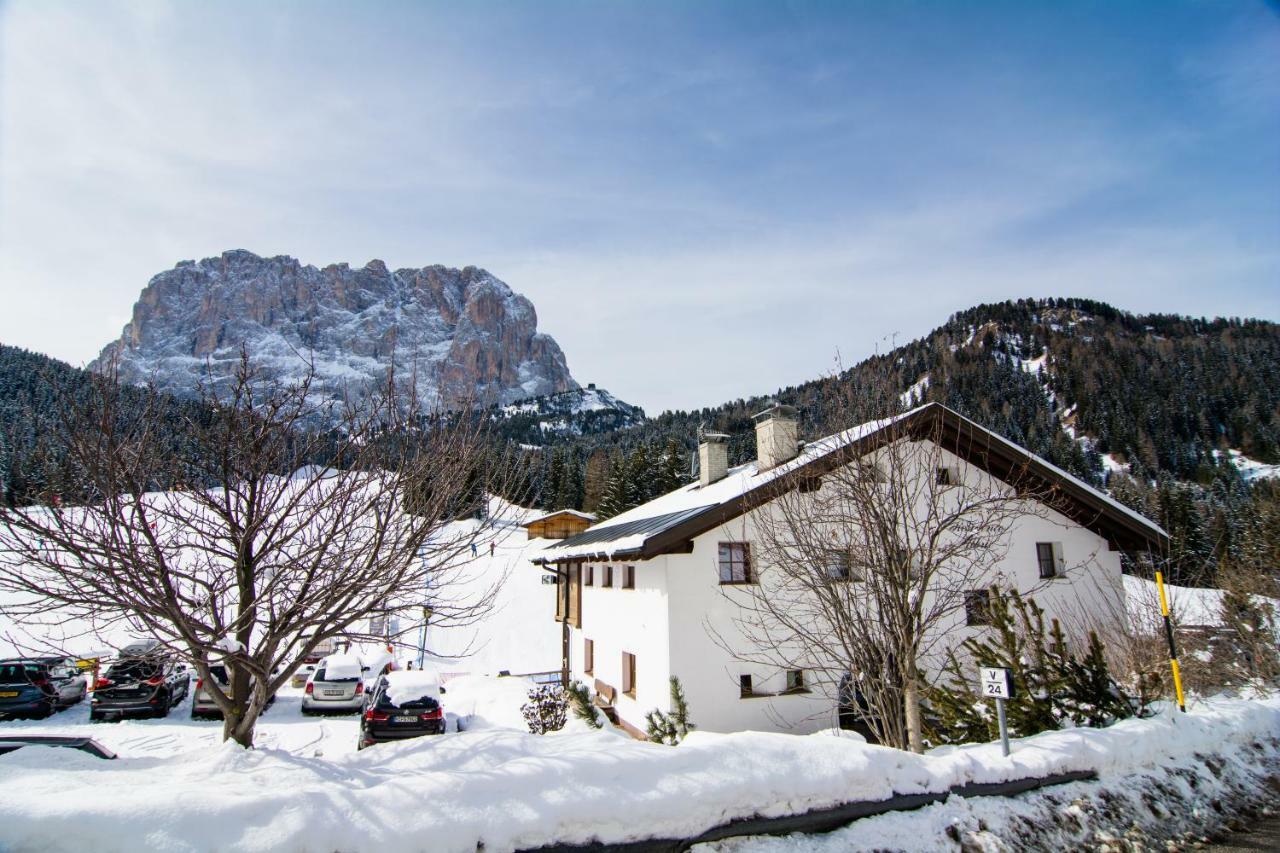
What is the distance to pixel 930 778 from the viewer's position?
17.7 ft

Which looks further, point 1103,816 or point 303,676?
point 303,676

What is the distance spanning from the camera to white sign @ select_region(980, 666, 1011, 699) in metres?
6.67

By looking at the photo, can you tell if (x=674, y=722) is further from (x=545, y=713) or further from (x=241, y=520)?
(x=241, y=520)

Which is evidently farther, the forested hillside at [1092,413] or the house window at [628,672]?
the forested hillside at [1092,413]

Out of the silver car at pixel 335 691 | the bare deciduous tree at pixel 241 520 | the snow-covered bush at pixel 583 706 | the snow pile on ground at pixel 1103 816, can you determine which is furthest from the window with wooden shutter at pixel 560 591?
the snow pile on ground at pixel 1103 816

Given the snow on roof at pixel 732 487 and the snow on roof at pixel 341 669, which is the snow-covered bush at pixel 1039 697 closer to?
the snow on roof at pixel 732 487

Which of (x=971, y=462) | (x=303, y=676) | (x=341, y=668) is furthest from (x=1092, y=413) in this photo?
(x=341, y=668)

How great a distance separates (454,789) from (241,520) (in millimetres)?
4359

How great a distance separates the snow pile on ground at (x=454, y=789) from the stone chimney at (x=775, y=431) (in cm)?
1080

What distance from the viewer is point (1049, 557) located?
54.3 ft

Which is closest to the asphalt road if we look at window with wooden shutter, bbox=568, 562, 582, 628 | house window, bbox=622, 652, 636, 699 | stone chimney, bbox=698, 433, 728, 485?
house window, bbox=622, 652, 636, 699

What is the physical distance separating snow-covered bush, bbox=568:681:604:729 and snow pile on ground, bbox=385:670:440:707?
4.66 metres

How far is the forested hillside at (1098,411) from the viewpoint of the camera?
6662 cm

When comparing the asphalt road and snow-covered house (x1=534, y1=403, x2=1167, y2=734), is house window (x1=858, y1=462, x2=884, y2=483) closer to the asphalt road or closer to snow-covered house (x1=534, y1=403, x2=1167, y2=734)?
snow-covered house (x1=534, y1=403, x2=1167, y2=734)
